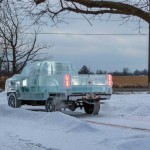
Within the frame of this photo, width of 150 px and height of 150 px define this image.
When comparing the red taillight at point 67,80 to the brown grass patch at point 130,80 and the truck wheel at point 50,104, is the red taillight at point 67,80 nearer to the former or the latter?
the truck wheel at point 50,104

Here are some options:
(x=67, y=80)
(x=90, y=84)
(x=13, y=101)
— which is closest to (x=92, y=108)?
(x=90, y=84)

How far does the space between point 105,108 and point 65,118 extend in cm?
771

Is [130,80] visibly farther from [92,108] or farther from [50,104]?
[50,104]

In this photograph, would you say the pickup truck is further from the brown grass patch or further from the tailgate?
the brown grass patch

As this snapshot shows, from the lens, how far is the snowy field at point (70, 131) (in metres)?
11.8

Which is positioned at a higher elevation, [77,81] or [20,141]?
[77,81]

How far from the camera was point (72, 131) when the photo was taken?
14672 millimetres

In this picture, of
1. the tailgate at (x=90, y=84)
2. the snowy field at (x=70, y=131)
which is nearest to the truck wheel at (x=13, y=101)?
the snowy field at (x=70, y=131)

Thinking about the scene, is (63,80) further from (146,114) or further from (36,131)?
(36,131)

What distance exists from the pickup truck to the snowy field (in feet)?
2.79

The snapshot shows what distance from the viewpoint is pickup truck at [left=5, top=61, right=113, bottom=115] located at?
2030 cm

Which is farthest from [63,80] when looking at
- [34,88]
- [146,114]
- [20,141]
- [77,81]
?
[20,141]

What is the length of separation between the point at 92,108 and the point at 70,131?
707 cm

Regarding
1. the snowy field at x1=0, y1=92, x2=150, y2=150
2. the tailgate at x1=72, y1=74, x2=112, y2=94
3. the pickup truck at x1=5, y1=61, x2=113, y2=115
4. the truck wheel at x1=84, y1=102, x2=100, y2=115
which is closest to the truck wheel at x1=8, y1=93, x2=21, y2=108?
the pickup truck at x1=5, y1=61, x2=113, y2=115
